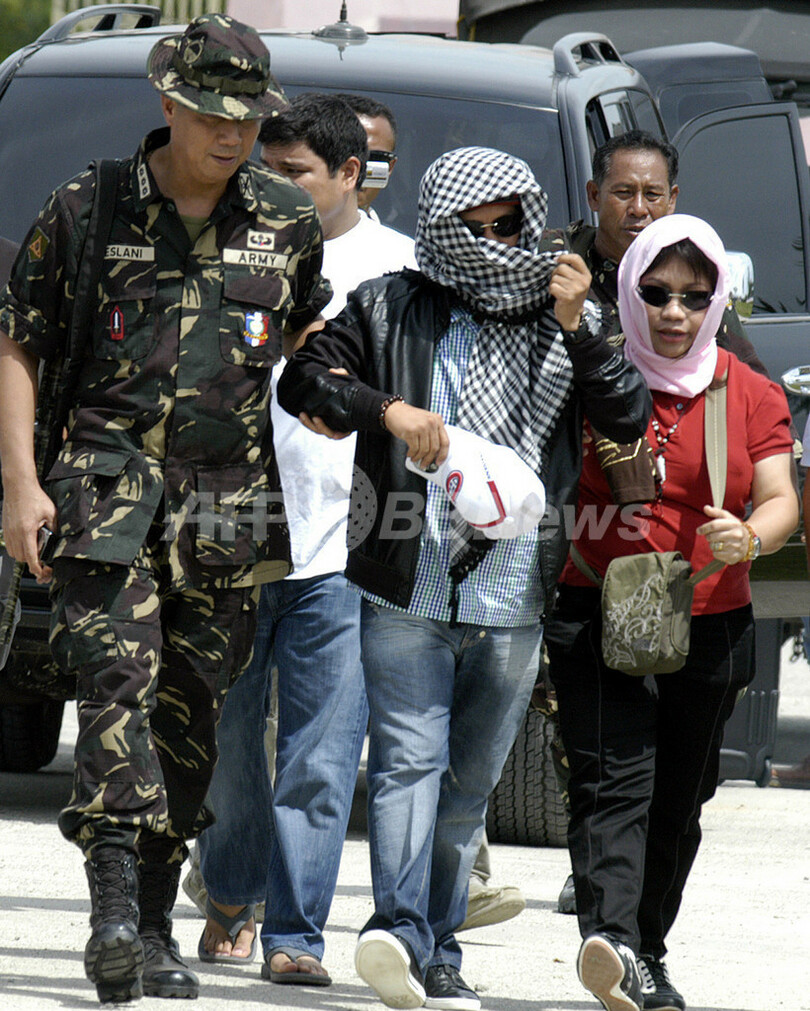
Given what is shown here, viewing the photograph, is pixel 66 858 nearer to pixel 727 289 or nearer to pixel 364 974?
pixel 364 974

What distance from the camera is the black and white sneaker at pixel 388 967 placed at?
4.09m

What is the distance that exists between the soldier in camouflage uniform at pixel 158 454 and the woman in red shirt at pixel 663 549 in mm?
743

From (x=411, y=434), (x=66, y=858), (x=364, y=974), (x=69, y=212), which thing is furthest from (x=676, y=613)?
(x=66, y=858)

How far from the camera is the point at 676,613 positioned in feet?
14.0

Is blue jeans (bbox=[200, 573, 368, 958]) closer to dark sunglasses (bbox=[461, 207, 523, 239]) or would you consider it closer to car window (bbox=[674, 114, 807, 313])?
dark sunglasses (bbox=[461, 207, 523, 239])

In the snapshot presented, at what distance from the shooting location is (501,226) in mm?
4223

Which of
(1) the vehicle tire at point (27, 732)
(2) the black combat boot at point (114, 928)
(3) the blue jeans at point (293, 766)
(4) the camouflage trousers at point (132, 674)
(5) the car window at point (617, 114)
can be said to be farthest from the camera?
(1) the vehicle tire at point (27, 732)

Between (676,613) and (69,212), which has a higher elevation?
(69,212)

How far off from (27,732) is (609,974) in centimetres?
438

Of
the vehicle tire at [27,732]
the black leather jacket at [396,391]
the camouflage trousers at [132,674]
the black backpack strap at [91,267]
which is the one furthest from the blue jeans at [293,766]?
the vehicle tire at [27,732]

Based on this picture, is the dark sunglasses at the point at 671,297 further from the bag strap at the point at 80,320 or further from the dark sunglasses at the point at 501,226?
the bag strap at the point at 80,320

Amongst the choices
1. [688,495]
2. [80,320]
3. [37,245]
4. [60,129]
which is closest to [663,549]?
[688,495]

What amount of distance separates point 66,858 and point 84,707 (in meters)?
2.18

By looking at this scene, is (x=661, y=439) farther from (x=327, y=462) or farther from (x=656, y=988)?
(x=656, y=988)
